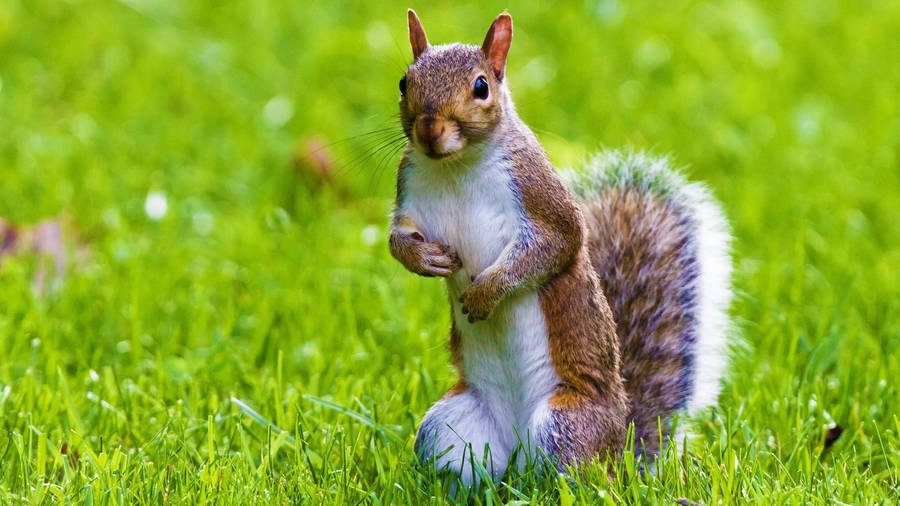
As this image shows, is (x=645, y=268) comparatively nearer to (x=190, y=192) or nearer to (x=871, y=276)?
(x=871, y=276)

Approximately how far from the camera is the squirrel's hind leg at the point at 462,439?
236 cm

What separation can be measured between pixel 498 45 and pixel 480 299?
486 mm

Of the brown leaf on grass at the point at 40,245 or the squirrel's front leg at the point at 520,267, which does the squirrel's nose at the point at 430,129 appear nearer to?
the squirrel's front leg at the point at 520,267

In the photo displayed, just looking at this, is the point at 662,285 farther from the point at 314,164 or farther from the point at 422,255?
the point at 314,164

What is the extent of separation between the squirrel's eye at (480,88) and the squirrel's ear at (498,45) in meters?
0.10

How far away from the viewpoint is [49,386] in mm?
2820

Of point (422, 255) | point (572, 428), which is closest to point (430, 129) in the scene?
point (422, 255)

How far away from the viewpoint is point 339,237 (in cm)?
399

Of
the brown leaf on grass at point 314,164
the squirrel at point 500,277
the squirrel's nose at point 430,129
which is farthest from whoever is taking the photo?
the brown leaf on grass at point 314,164

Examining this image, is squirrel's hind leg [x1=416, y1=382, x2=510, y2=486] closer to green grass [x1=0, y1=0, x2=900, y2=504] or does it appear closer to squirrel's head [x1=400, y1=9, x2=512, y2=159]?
green grass [x1=0, y1=0, x2=900, y2=504]

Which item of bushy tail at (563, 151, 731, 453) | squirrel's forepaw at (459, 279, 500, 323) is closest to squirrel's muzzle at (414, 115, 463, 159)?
squirrel's forepaw at (459, 279, 500, 323)

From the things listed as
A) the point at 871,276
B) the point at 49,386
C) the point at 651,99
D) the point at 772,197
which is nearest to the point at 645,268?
the point at 871,276

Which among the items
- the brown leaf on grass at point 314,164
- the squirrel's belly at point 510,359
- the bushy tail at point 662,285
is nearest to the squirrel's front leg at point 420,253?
the squirrel's belly at point 510,359

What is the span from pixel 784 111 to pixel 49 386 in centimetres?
320
